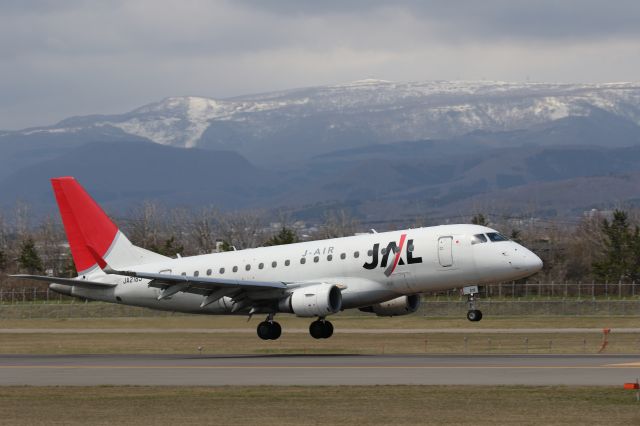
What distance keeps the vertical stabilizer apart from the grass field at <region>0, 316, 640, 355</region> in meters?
4.08

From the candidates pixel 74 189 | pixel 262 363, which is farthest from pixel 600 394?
pixel 74 189

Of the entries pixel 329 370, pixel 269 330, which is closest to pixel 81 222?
pixel 269 330

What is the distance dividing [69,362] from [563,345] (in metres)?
22.0

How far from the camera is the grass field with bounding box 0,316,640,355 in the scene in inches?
2265

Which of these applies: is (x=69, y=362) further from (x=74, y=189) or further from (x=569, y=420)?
(x=569, y=420)

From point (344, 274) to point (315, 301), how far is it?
330cm

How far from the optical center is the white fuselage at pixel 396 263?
173ft

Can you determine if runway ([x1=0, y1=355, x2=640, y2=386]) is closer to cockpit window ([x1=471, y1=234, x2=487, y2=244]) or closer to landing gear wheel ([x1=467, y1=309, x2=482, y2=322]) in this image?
landing gear wheel ([x1=467, y1=309, x2=482, y2=322])

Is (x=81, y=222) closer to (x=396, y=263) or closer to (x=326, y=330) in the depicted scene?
(x=326, y=330)

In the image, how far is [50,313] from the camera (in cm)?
9469

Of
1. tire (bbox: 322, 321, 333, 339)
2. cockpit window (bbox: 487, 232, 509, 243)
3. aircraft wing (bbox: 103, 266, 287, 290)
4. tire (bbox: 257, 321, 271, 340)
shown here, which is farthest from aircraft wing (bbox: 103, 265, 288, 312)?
cockpit window (bbox: 487, 232, 509, 243)

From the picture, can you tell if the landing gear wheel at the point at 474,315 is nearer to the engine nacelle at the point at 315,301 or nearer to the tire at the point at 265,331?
the engine nacelle at the point at 315,301

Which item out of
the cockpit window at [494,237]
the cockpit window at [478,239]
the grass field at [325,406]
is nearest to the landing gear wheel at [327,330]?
the cockpit window at [478,239]

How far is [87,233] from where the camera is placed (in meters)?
61.1
